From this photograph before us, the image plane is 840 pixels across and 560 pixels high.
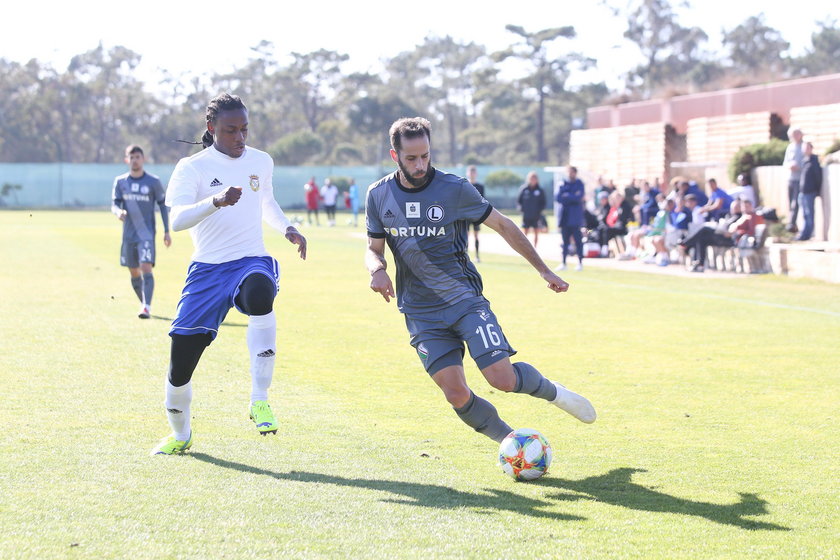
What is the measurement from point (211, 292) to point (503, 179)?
63.5 metres

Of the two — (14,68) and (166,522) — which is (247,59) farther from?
(166,522)

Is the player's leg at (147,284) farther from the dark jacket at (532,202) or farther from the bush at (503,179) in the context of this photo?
the bush at (503,179)

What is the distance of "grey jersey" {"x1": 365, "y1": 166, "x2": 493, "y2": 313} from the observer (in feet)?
21.1

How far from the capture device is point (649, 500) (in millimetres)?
5781

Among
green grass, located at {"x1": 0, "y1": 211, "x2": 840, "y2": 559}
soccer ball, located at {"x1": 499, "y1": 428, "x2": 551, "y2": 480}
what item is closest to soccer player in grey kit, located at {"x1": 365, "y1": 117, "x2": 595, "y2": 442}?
soccer ball, located at {"x1": 499, "y1": 428, "x2": 551, "y2": 480}

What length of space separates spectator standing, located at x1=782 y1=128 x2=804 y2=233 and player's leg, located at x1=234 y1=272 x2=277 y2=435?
1828cm

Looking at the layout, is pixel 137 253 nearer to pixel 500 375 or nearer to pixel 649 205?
pixel 500 375

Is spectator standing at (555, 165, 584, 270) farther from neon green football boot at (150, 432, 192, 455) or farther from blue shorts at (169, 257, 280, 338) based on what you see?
neon green football boot at (150, 432, 192, 455)

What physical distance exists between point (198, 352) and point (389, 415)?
1715mm

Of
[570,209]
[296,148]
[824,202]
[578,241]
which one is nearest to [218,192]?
[570,209]

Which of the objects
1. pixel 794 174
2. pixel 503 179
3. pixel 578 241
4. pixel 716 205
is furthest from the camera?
pixel 503 179

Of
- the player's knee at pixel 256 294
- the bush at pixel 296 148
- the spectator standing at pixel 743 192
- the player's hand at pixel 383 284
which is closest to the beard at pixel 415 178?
the player's hand at pixel 383 284

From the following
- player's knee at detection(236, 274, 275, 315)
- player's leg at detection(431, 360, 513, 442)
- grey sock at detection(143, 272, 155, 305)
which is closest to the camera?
player's leg at detection(431, 360, 513, 442)

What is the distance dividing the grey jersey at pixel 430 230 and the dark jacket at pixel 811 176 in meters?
17.8
